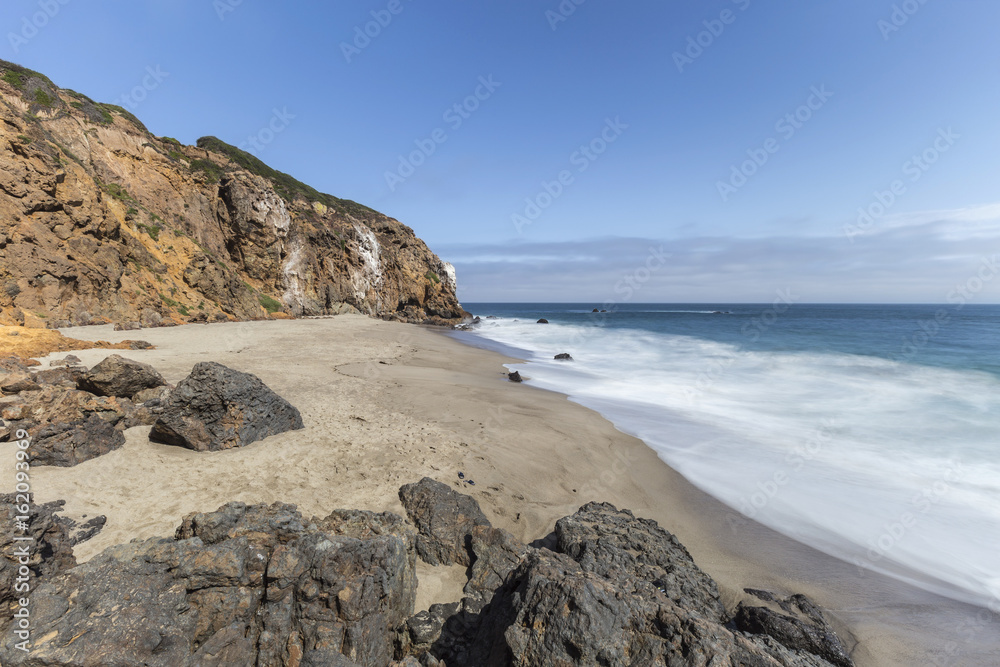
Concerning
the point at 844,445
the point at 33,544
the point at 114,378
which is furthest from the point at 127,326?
the point at 844,445

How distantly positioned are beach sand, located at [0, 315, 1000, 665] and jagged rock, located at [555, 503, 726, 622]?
656 millimetres

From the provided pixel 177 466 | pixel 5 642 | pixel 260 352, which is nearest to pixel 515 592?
pixel 5 642

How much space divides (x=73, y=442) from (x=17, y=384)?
1432 mm

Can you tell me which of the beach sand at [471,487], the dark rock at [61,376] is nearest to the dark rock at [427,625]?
the beach sand at [471,487]

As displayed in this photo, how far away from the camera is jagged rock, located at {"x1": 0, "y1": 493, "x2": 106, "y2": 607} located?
2449mm

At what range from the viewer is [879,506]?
6.36 m

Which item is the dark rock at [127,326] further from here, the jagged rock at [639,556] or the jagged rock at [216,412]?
the jagged rock at [639,556]

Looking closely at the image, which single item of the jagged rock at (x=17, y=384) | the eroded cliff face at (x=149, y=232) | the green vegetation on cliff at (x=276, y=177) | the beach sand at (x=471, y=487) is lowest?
the beach sand at (x=471, y=487)

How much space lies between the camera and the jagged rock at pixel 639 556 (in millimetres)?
3430

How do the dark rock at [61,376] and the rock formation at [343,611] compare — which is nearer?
the rock formation at [343,611]

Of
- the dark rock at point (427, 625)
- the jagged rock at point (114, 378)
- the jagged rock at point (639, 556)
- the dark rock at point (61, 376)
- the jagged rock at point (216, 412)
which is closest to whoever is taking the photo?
the dark rock at point (427, 625)

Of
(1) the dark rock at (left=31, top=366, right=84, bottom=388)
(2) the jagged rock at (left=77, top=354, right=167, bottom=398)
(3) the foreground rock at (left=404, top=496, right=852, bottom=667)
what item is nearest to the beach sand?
(3) the foreground rock at (left=404, top=496, right=852, bottom=667)

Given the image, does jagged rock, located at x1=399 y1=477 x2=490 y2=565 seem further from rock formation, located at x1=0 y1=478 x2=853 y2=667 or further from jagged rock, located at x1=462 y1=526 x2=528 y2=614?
rock formation, located at x1=0 y1=478 x2=853 y2=667

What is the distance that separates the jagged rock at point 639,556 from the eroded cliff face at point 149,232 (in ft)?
48.5
